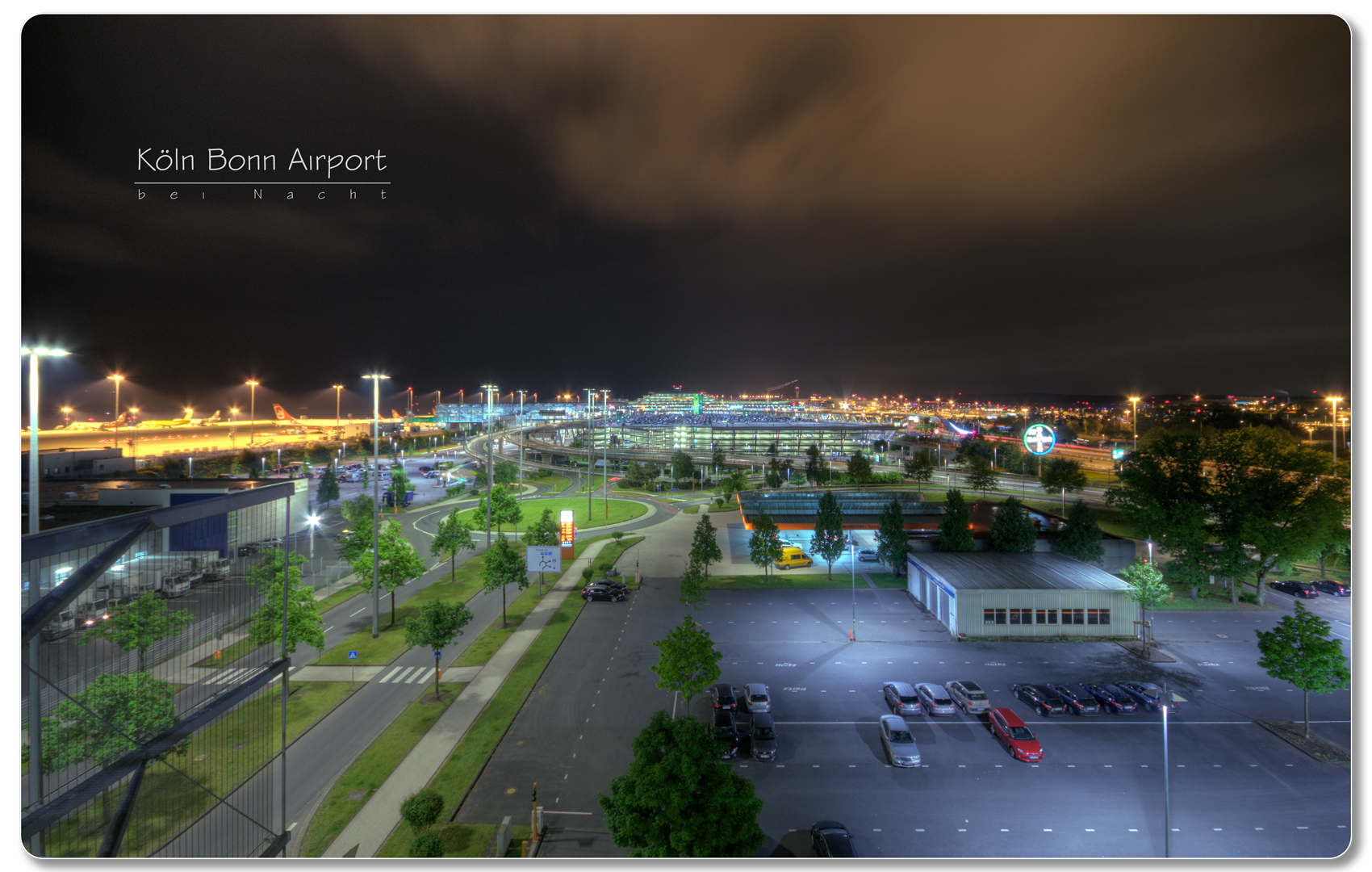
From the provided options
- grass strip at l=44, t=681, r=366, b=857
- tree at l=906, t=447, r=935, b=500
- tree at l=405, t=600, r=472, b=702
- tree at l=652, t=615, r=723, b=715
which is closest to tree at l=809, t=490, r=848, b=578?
tree at l=652, t=615, r=723, b=715

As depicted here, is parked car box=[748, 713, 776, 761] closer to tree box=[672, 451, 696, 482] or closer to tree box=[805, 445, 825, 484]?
tree box=[805, 445, 825, 484]

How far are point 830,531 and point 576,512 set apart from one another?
60.7 ft

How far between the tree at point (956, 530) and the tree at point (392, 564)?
18476 mm

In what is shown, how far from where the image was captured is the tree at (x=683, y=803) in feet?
19.6

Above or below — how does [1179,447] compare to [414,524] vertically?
above

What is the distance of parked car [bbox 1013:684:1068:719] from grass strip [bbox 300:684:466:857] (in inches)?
511

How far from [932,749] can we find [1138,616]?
10.3m

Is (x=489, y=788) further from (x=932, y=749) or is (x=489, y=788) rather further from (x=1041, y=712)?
(x=1041, y=712)

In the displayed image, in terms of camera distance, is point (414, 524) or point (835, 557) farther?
point (414, 524)

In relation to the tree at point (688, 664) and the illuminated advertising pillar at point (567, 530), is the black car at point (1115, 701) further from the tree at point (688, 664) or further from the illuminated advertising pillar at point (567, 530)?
the illuminated advertising pillar at point (567, 530)

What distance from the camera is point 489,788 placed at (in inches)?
356

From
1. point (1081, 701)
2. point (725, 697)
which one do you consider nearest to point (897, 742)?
point (725, 697)

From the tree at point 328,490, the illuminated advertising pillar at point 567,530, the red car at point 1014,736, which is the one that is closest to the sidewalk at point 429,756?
the illuminated advertising pillar at point 567,530

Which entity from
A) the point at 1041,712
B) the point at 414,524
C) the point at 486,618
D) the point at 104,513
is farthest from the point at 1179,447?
the point at 414,524
